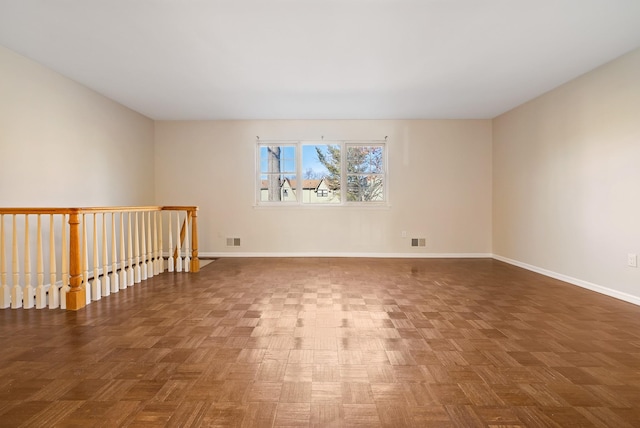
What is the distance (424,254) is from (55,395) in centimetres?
586

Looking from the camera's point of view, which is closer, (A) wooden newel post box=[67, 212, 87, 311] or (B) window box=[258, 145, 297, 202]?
(A) wooden newel post box=[67, 212, 87, 311]

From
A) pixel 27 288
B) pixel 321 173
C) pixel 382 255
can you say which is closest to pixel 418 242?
pixel 382 255

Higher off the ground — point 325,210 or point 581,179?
point 581,179

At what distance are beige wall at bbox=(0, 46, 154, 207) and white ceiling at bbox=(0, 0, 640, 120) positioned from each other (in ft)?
0.77

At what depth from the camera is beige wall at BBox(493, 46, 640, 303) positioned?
3.62 metres

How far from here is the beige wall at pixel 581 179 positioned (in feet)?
11.9

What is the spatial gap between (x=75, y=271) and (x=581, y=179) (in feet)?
18.9

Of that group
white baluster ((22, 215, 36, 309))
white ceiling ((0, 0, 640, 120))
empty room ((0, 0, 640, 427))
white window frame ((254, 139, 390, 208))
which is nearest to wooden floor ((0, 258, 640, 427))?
empty room ((0, 0, 640, 427))

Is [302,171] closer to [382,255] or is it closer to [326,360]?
[382,255]

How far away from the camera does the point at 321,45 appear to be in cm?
340

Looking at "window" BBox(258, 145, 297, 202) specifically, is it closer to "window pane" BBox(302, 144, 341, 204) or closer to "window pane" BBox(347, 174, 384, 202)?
"window pane" BBox(302, 144, 341, 204)

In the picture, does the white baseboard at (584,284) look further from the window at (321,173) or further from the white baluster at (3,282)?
the white baluster at (3,282)

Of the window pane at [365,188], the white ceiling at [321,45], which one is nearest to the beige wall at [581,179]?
the white ceiling at [321,45]

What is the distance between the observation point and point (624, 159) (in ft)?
12.0
